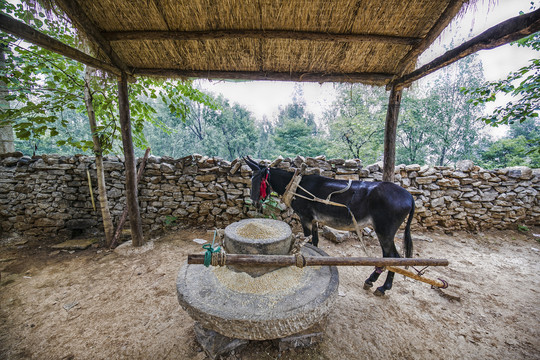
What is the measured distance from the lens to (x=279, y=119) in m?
27.7

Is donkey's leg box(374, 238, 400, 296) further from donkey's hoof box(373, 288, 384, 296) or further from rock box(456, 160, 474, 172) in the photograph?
rock box(456, 160, 474, 172)

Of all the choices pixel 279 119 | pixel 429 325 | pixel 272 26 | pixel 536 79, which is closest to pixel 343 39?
pixel 272 26

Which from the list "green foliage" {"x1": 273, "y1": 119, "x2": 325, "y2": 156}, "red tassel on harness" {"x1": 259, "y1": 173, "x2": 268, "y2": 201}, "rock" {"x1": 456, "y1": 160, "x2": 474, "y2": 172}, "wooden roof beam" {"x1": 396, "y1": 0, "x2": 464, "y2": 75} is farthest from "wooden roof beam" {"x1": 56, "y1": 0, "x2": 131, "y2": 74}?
"green foliage" {"x1": 273, "y1": 119, "x2": 325, "y2": 156}

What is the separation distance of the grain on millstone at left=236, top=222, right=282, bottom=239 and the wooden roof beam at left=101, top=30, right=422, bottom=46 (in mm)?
2698

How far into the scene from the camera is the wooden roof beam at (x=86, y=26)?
97.5 inches

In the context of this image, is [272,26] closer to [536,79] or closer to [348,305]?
[536,79]

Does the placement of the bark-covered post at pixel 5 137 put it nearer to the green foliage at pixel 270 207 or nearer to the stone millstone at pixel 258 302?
the green foliage at pixel 270 207

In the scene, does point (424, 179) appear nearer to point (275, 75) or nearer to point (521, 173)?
point (521, 173)

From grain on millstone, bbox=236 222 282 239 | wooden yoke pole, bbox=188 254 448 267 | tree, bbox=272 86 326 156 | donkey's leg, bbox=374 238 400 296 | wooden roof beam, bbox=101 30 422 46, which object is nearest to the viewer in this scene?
wooden yoke pole, bbox=188 254 448 267

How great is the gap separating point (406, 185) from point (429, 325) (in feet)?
12.7

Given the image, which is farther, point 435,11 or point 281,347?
point 435,11

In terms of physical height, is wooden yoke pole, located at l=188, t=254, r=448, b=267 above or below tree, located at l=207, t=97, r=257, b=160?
below

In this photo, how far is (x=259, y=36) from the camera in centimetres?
283

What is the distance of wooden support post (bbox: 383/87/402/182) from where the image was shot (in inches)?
157
